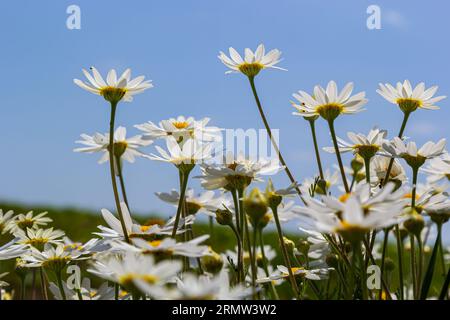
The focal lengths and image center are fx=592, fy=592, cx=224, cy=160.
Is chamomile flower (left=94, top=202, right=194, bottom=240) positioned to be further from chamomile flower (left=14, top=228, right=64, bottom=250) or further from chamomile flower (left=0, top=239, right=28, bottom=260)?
chamomile flower (left=14, top=228, right=64, bottom=250)

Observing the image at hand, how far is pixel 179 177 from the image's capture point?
132cm

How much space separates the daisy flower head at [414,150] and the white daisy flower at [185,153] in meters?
0.36

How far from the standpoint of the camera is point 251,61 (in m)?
1.46

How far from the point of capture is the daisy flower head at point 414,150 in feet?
3.76

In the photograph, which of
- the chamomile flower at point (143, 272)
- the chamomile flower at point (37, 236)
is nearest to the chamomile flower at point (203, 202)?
the chamomile flower at point (37, 236)

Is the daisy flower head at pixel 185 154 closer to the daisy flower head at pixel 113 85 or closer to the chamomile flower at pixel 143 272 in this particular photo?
the daisy flower head at pixel 113 85

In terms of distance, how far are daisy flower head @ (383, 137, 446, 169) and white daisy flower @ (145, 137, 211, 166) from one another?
1.17 ft

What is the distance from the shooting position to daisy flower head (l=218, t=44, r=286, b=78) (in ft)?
4.78

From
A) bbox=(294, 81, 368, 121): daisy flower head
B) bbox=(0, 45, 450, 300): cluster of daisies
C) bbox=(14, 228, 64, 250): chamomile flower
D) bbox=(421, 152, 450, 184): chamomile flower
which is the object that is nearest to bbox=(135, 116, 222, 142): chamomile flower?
bbox=(0, 45, 450, 300): cluster of daisies
